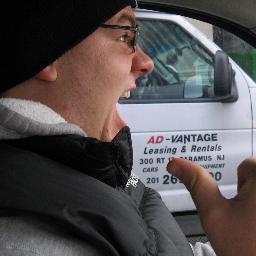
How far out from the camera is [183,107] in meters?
4.18

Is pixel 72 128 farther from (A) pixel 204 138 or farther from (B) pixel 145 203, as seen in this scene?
(A) pixel 204 138

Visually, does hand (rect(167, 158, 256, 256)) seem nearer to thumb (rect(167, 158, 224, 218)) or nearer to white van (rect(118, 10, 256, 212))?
thumb (rect(167, 158, 224, 218))

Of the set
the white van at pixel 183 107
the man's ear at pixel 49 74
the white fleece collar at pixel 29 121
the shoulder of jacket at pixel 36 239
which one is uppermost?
the man's ear at pixel 49 74

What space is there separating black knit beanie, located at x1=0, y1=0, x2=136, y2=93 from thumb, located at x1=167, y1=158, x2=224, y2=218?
331 mm

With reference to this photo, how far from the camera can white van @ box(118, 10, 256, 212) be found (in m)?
4.08

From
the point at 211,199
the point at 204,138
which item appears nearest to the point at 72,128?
the point at 211,199

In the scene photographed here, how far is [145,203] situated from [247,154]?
2.98m

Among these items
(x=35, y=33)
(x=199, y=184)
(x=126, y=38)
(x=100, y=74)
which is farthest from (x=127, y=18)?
(x=199, y=184)

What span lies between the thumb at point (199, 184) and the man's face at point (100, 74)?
245 millimetres

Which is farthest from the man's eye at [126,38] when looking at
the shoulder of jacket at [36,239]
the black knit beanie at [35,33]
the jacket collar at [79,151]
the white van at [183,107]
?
the white van at [183,107]

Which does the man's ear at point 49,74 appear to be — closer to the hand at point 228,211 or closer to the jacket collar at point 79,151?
the jacket collar at point 79,151

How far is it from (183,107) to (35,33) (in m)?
3.07

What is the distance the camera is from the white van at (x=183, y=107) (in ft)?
13.4

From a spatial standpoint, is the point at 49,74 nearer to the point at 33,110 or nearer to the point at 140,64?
the point at 33,110
